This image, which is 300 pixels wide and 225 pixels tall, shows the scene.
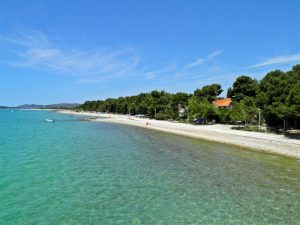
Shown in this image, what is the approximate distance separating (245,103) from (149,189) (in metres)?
48.1

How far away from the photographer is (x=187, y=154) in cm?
3297

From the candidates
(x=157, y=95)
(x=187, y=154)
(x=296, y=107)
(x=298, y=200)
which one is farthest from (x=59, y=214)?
(x=157, y=95)

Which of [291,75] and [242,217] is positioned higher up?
[291,75]

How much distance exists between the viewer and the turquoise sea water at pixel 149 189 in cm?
1416

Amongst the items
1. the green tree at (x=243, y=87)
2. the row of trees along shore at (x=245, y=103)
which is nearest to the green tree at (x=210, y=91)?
the row of trees along shore at (x=245, y=103)

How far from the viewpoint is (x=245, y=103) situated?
205ft

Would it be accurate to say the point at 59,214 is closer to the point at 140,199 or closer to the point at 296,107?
the point at 140,199

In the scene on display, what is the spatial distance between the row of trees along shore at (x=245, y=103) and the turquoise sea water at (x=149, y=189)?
10.9m

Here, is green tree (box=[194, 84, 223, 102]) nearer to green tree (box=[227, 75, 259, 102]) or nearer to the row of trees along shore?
the row of trees along shore

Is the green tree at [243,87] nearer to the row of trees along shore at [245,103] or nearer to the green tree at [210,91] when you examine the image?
the row of trees along shore at [245,103]

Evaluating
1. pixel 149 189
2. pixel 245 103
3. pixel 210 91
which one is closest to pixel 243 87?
pixel 245 103

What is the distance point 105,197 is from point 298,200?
10.1m

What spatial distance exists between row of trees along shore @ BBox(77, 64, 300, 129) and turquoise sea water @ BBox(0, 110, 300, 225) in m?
10.9

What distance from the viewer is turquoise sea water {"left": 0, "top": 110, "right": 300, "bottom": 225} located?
1416 cm
